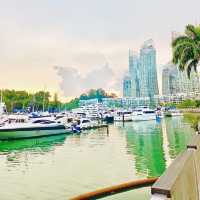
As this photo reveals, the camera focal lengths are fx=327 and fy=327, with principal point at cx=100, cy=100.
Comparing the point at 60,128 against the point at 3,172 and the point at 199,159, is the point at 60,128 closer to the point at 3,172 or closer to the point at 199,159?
the point at 3,172

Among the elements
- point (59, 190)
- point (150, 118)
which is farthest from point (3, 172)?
point (150, 118)

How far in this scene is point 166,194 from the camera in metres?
2.89

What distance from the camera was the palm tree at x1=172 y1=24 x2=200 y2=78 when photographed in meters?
40.2

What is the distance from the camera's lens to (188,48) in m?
40.4

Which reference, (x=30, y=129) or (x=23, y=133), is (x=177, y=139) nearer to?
(x=30, y=129)

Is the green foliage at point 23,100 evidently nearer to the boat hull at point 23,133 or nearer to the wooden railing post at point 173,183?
the boat hull at point 23,133

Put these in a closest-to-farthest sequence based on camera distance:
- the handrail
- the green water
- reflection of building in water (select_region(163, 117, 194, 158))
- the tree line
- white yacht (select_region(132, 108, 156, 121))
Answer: the handrail
the green water
reflection of building in water (select_region(163, 117, 194, 158))
white yacht (select_region(132, 108, 156, 121))
the tree line

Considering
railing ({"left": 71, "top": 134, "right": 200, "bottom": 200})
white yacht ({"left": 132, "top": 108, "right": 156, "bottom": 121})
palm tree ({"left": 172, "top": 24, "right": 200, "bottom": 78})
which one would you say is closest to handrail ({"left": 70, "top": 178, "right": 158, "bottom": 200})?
railing ({"left": 71, "top": 134, "right": 200, "bottom": 200})

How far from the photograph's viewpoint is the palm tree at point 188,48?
40156mm

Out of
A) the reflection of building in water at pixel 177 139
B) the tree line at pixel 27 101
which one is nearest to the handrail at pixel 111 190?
the reflection of building in water at pixel 177 139

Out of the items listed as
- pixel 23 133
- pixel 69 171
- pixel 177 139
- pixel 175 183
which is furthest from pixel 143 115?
pixel 175 183

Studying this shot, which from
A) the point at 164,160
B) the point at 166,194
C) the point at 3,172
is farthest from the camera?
the point at 164,160

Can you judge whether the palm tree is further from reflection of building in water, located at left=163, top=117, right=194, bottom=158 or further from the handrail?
the handrail

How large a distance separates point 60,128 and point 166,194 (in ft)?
154
